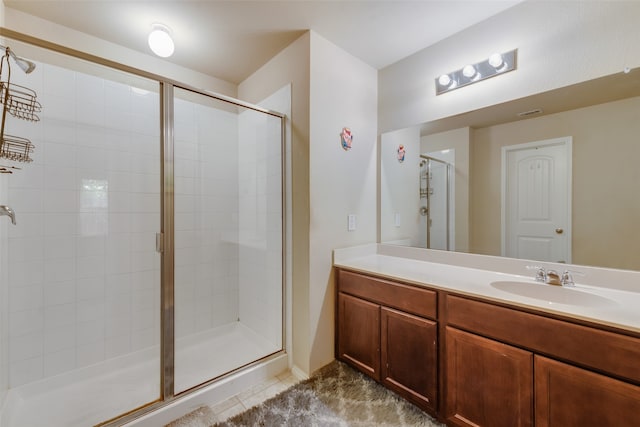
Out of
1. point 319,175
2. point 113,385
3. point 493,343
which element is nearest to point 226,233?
point 319,175

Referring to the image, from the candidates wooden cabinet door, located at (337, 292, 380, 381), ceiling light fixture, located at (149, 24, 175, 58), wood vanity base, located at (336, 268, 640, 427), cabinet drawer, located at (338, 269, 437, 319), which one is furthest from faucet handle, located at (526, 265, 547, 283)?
ceiling light fixture, located at (149, 24, 175, 58)

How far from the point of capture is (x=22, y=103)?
5.20 ft

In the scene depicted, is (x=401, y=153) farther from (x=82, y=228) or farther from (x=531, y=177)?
(x=82, y=228)

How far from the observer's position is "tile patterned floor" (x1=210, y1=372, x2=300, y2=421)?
1.62 m

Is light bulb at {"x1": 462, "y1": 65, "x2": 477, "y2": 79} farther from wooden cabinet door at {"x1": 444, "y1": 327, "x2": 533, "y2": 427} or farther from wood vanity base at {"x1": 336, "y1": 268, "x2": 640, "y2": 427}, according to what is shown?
wooden cabinet door at {"x1": 444, "y1": 327, "x2": 533, "y2": 427}

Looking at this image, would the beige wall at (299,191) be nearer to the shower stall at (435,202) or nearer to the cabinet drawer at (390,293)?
the cabinet drawer at (390,293)

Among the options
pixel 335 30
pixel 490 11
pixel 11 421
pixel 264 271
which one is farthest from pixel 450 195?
pixel 11 421

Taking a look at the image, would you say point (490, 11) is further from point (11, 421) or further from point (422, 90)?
point (11, 421)

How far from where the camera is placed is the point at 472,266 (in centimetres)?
184

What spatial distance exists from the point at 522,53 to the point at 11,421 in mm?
3750

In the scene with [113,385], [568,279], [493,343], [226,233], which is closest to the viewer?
[493,343]

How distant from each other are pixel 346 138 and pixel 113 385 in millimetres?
2493

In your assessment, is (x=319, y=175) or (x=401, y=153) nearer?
(x=319, y=175)

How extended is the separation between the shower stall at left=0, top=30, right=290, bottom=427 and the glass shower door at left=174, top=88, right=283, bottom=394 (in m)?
0.01
